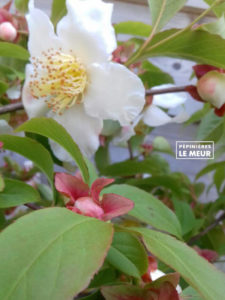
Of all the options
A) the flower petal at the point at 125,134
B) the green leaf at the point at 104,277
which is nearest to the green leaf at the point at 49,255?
the green leaf at the point at 104,277

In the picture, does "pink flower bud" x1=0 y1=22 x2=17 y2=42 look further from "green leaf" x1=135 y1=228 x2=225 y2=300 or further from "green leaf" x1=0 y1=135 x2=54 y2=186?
"green leaf" x1=135 y1=228 x2=225 y2=300

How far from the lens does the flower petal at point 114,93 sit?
1.40 ft

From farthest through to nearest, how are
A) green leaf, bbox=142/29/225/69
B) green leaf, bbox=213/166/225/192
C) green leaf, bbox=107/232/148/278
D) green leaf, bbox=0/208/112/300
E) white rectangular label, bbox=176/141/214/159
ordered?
green leaf, bbox=213/166/225/192 < white rectangular label, bbox=176/141/214/159 < green leaf, bbox=142/29/225/69 < green leaf, bbox=107/232/148/278 < green leaf, bbox=0/208/112/300

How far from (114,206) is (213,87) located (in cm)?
22

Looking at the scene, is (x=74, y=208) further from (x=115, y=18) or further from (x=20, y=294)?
(x=115, y=18)

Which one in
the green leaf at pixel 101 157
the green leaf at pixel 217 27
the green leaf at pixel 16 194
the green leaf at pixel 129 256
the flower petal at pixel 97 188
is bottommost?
the green leaf at pixel 101 157

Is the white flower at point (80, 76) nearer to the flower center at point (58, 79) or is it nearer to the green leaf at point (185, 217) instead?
the flower center at point (58, 79)

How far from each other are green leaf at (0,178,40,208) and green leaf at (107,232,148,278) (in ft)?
0.29

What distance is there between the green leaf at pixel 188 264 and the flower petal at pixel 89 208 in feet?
0.11

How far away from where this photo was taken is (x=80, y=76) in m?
0.49

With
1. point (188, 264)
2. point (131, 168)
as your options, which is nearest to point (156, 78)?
point (131, 168)

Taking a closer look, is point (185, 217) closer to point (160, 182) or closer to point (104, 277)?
point (160, 182)

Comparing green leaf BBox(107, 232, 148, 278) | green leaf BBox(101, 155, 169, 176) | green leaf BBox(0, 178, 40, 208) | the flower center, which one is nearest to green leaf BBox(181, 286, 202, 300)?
green leaf BBox(107, 232, 148, 278)

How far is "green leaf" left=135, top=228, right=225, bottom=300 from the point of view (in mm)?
236
